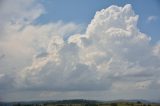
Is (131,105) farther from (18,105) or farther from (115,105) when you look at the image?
(18,105)

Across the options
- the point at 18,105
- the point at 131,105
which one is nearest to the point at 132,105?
the point at 131,105

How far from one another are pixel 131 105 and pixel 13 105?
47.7 m

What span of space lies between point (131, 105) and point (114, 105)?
274 inches

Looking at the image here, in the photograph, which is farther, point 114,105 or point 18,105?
point 114,105

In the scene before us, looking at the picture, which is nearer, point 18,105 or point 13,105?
point 18,105

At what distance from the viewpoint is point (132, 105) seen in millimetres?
142750

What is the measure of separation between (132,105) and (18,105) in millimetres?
46317

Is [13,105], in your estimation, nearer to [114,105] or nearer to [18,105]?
[18,105]

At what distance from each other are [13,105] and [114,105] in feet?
135

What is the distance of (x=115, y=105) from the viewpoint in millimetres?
A: 142625

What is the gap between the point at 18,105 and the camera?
5128 inches

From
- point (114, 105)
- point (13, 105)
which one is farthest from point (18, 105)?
point (114, 105)

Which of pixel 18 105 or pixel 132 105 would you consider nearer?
pixel 18 105

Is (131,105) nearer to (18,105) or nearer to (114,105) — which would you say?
(114,105)
